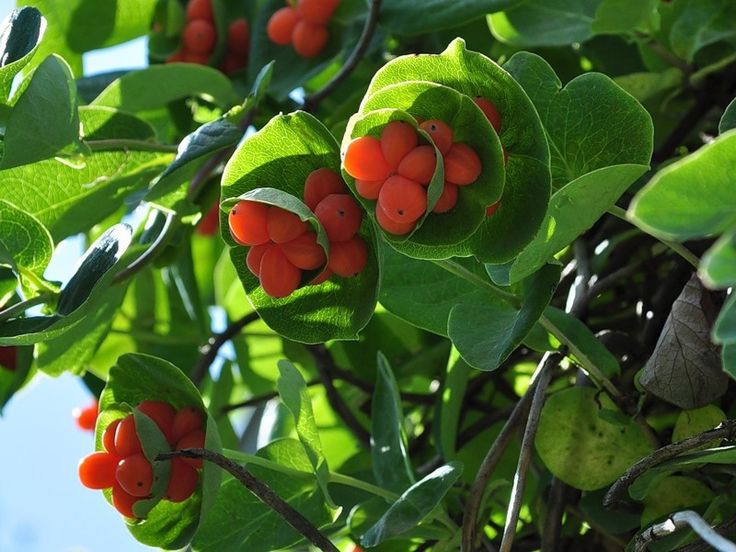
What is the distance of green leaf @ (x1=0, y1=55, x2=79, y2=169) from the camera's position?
58 centimetres

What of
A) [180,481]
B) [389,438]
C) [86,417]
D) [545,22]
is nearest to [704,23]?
[545,22]

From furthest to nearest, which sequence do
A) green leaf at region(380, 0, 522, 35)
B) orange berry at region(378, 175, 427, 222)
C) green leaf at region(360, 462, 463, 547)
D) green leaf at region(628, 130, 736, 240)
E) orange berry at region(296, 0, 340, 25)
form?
orange berry at region(296, 0, 340, 25)
green leaf at region(380, 0, 522, 35)
green leaf at region(360, 462, 463, 547)
orange berry at region(378, 175, 427, 222)
green leaf at region(628, 130, 736, 240)

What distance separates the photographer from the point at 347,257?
1.61 feet

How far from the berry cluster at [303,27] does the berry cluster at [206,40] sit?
2.3 inches

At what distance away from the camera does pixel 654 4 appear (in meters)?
0.73

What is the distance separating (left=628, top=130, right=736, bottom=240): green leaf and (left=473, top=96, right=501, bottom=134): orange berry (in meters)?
0.14

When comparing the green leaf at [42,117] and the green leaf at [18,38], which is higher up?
the green leaf at [18,38]

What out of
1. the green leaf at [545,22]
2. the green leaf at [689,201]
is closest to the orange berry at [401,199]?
the green leaf at [689,201]

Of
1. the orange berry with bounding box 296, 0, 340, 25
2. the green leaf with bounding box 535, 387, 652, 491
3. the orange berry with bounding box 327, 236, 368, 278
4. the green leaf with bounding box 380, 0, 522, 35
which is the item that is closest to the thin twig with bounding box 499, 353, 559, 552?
the green leaf with bounding box 535, 387, 652, 491

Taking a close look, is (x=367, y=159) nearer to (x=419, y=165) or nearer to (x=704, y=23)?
(x=419, y=165)

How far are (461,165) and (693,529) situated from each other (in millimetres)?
180

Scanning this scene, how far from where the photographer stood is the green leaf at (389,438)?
0.64 metres

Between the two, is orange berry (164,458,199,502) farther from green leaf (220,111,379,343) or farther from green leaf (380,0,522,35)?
green leaf (380,0,522,35)

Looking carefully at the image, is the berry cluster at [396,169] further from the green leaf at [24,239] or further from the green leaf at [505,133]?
the green leaf at [24,239]
